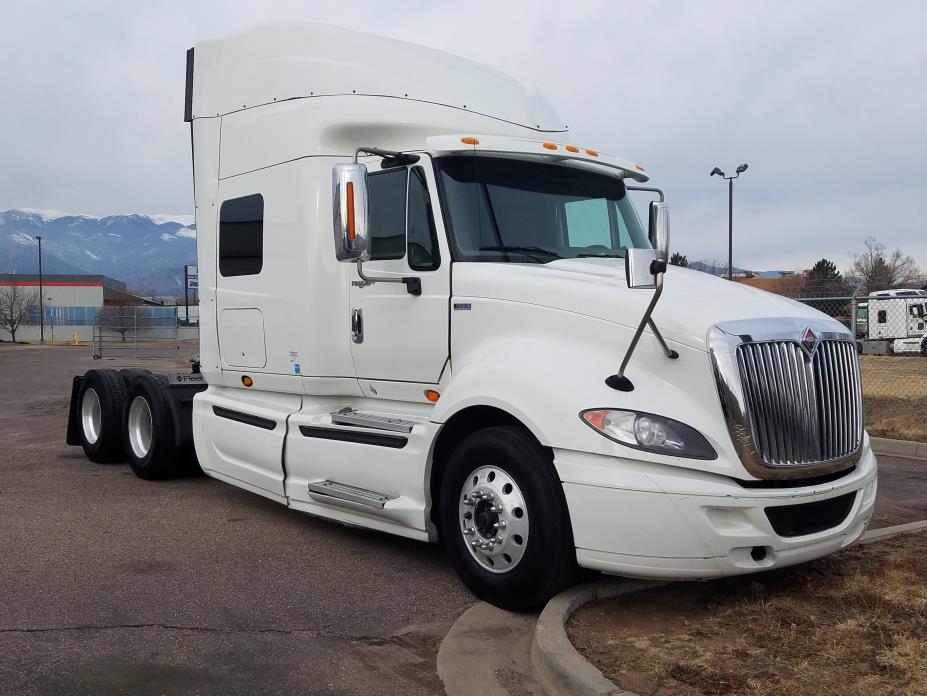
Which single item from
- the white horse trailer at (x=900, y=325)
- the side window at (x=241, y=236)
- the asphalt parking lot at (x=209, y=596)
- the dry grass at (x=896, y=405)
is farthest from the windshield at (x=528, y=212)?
the white horse trailer at (x=900, y=325)

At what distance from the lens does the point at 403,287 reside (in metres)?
5.86

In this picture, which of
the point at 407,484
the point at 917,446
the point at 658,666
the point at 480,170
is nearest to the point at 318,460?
the point at 407,484

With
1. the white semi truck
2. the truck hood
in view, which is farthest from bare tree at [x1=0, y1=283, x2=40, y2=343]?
the truck hood

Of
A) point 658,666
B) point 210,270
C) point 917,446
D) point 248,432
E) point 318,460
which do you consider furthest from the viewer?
point 917,446

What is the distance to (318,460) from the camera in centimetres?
627

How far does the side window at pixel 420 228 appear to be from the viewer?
5676mm

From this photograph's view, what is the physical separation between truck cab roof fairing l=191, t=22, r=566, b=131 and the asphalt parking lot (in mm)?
3309

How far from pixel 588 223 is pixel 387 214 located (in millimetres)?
1369

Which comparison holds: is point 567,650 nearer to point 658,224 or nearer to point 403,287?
point 403,287

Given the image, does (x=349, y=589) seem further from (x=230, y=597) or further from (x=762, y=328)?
(x=762, y=328)

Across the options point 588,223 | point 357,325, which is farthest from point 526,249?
point 357,325

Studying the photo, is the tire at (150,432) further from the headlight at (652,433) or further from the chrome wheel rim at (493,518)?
the headlight at (652,433)

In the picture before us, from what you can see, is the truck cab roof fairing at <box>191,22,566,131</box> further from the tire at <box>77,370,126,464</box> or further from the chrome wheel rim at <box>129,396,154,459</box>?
the tire at <box>77,370,126,464</box>

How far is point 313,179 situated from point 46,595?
326cm
